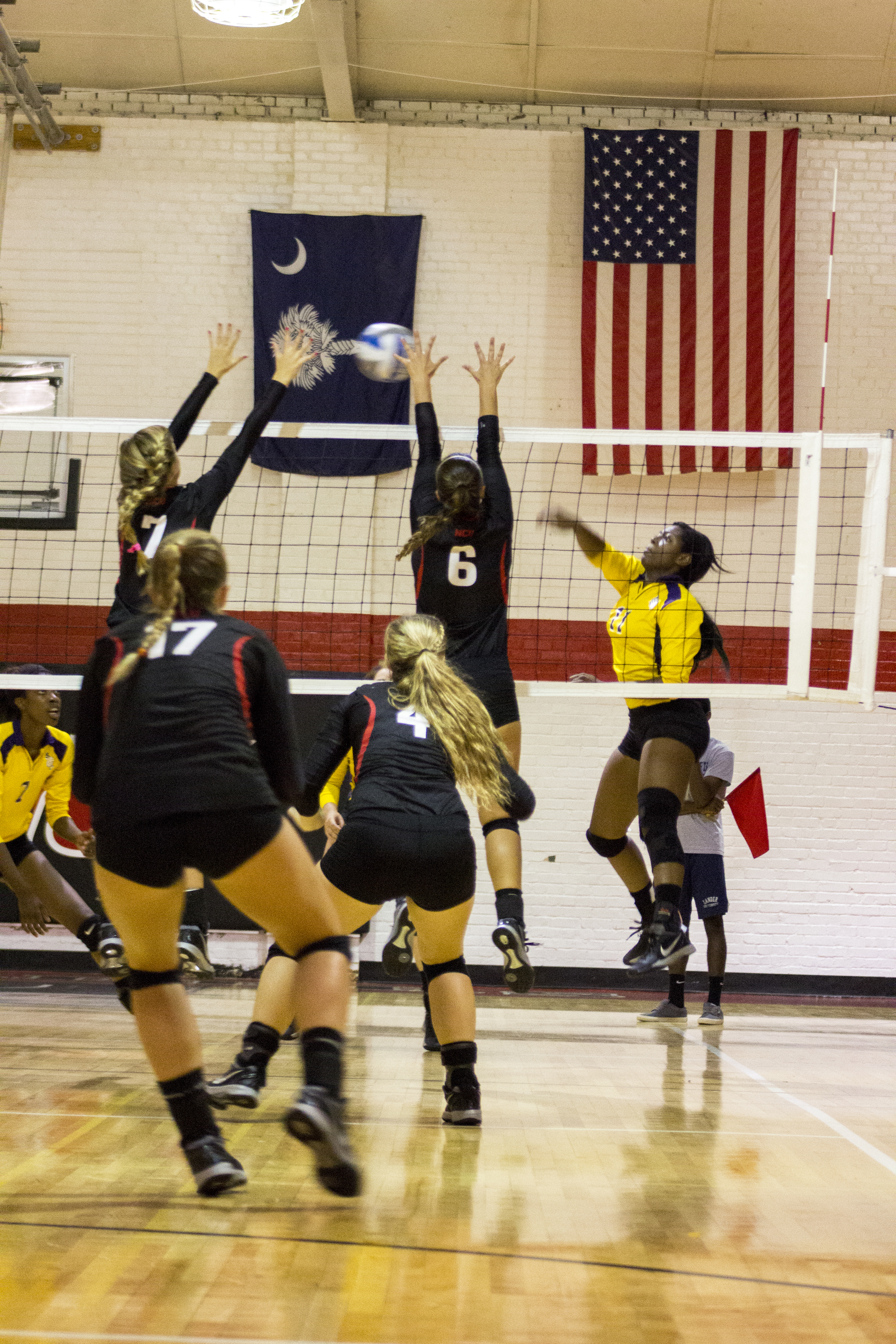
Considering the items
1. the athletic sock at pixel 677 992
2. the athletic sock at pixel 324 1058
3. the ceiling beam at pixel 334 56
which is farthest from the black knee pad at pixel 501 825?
the ceiling beam at pixel 334 56

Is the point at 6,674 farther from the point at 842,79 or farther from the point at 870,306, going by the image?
the point at 842,79

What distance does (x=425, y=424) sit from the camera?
5.66m

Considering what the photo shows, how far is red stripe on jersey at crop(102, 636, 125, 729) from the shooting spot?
10.4 ft

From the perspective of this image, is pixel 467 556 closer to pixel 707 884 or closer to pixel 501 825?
pixel 501 825

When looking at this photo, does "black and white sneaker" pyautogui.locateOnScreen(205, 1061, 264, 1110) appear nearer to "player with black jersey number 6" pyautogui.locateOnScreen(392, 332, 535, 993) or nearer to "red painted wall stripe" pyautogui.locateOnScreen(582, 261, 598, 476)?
"player with black jersey number 6" pyautogui.locateOnScreen(392, 332, 535, 993)

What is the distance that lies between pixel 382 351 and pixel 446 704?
3367 mm

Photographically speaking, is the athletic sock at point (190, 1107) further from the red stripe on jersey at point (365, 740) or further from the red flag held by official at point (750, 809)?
the red flag held by official at point (750, 809)

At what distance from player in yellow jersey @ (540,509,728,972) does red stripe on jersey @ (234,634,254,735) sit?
3128 mm

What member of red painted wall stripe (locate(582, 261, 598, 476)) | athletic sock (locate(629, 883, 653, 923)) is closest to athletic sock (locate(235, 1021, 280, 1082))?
athletic sock (locate(629, 883, 653, 923))

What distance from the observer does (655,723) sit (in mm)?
6047

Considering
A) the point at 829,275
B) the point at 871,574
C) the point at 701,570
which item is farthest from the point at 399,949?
the point at 829,275

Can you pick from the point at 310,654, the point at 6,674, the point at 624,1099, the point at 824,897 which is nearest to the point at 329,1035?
the point at 624,1099

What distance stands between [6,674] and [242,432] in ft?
7.59

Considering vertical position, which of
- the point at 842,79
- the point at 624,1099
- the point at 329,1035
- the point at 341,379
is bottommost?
the point at 624,1099
